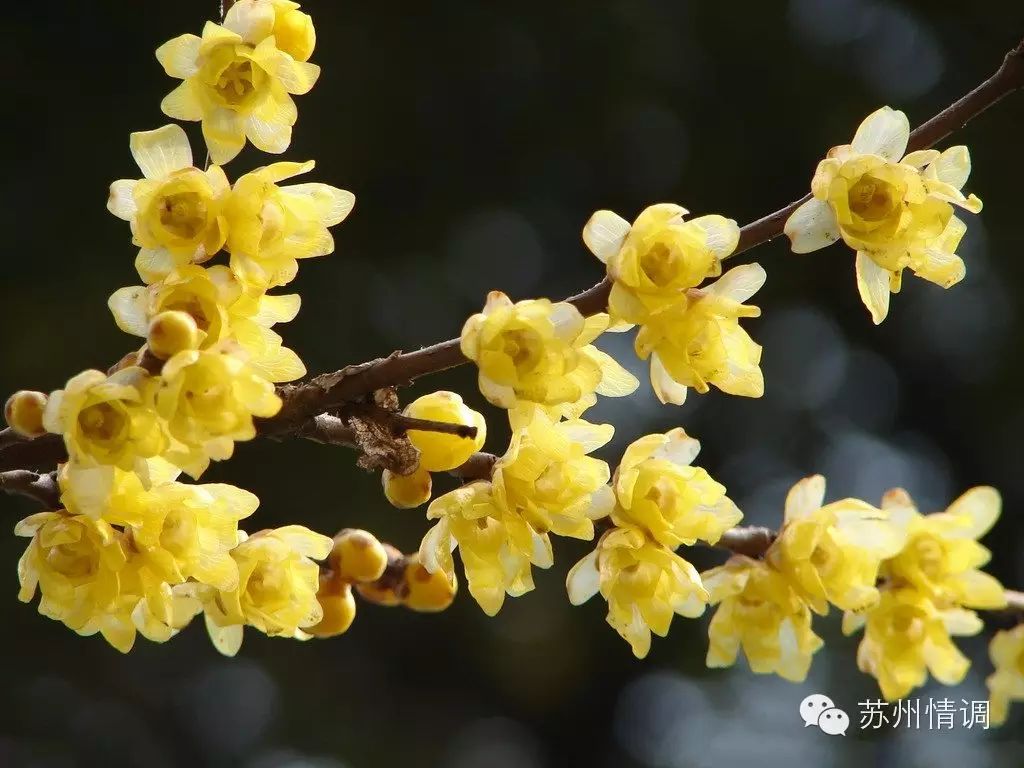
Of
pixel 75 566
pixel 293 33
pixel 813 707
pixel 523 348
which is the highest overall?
pixel 293 33

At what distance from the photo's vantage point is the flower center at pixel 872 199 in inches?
28.8

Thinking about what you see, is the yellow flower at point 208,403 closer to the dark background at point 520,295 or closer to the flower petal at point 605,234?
the flower petal at point 605,234

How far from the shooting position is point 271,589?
804mm

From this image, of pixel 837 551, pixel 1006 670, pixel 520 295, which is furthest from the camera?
pixel 520 295

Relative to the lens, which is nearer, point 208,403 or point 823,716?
point 208,403

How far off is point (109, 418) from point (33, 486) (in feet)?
0.39

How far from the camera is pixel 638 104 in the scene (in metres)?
3.21

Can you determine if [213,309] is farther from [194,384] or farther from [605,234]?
[605,234]

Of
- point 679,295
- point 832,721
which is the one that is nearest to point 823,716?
point 832,721

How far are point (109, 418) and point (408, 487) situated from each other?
0.65 feet

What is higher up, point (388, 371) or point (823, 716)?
point (823, 716)

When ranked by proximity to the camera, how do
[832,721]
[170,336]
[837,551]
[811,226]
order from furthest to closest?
[832,721]
[837,551]
[811,226]
[170,336]

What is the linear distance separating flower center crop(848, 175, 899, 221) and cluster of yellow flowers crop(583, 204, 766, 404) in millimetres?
81

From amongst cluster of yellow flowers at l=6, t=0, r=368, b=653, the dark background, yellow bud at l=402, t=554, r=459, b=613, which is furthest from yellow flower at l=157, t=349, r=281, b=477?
the dark background
